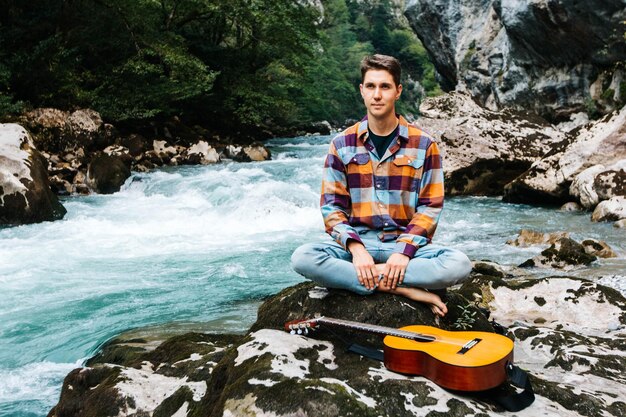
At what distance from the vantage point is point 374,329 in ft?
7.61

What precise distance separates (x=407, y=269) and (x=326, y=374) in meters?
0.74

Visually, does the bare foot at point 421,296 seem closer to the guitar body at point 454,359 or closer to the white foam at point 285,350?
the guitar body at point 454,359

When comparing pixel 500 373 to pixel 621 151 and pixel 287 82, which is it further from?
pixel 287 82

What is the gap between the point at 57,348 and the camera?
4.59 metres

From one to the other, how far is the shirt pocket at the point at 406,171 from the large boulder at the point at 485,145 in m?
8.90

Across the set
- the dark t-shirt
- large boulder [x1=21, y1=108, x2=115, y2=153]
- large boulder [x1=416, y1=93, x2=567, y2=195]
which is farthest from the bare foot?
large boulder [x1=21, y1=108, x2=115, y2=153]

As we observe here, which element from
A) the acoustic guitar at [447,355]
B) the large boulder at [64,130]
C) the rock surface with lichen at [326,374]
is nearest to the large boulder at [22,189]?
the large boulder at [64,130]

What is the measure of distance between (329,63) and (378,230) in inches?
1565

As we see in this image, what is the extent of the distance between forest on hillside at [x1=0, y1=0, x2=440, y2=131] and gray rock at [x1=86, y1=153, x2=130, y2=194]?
2.19 meters

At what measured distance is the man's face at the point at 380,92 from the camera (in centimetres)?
281

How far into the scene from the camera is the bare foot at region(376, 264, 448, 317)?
103 inches

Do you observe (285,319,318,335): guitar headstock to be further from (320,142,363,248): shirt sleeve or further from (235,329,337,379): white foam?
(320,142,363,248): shirt sleeve

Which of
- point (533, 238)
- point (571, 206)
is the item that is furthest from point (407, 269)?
point (571, 206)

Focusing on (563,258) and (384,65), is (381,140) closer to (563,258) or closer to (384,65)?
(384,65)
